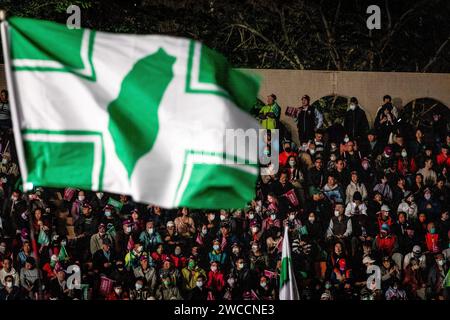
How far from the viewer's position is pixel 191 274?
47.0 feet

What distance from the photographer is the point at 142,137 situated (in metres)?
6.05

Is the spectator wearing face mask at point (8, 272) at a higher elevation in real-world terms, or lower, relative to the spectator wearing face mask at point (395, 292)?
higher

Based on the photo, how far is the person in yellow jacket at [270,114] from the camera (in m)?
16.0

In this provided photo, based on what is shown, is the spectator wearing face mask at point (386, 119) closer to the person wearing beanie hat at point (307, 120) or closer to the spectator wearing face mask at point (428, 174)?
the spectator wearing face mask at point (428, 174)

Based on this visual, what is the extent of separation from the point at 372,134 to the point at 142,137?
1022 centimetres

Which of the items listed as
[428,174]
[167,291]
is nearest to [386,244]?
[428,174]

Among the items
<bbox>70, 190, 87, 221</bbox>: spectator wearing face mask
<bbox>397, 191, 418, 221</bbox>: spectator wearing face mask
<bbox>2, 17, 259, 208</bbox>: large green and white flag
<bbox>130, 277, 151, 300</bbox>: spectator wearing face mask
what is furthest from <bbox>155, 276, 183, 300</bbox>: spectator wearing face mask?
<bbox>2, 17, 259, 208</bbox>: large green and white flag

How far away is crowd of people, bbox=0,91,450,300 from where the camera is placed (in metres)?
14.2

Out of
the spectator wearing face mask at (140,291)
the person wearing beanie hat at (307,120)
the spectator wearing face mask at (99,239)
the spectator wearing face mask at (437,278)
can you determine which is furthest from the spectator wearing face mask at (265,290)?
the person wearing beanie hat at (307,120)

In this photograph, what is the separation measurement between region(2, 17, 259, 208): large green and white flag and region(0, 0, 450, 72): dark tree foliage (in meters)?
12.1

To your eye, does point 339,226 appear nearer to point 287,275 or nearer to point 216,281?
point 216,281

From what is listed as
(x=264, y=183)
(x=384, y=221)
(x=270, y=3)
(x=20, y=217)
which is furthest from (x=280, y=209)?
(x=270, y=3)

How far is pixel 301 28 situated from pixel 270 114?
301 centimetres

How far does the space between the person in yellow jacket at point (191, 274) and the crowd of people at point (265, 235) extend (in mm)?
19
